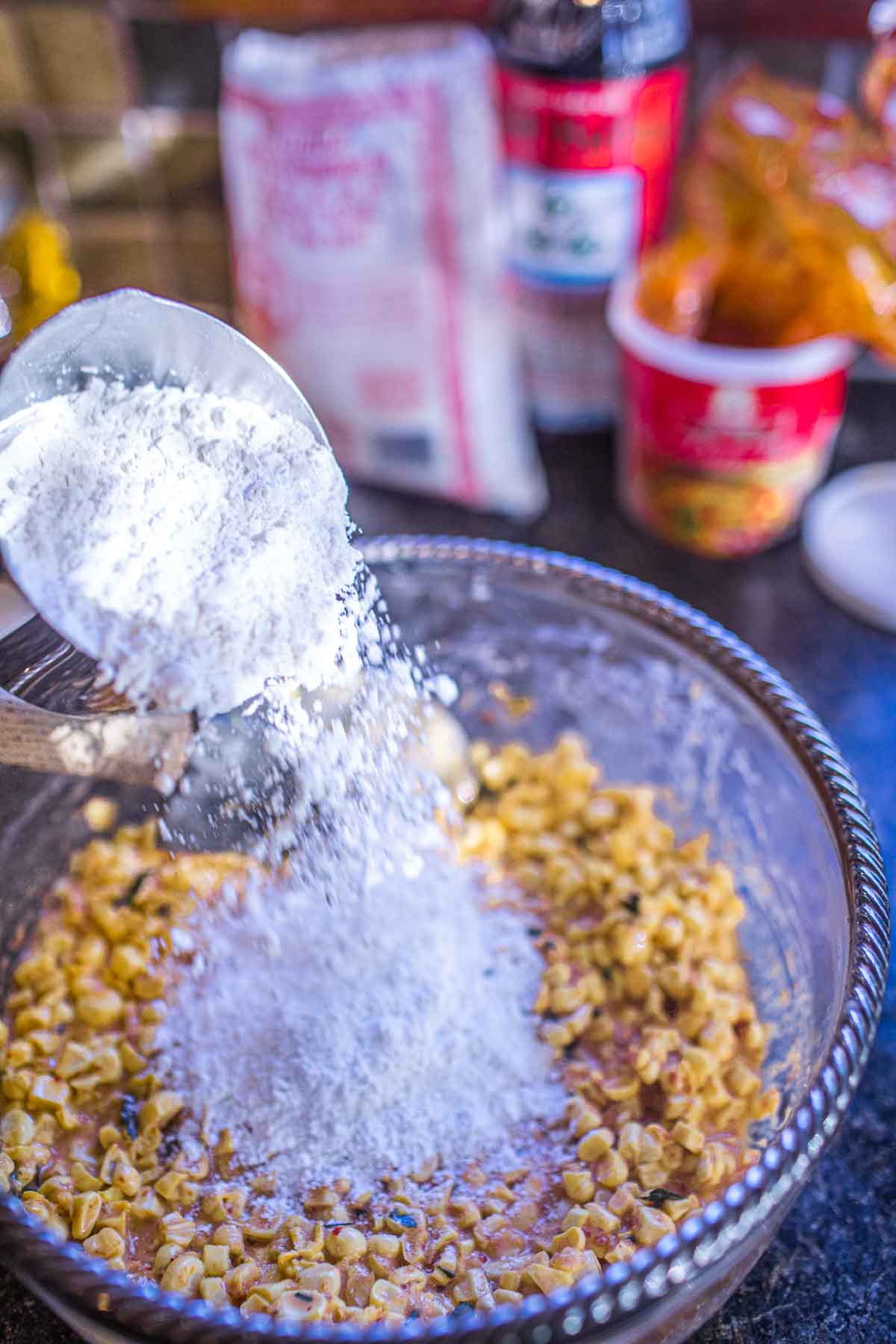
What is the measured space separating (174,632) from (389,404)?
1.89ft

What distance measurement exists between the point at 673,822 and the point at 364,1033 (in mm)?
277

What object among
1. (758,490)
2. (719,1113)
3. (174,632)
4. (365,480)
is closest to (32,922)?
(174,632)

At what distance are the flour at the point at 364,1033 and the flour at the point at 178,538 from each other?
0.20m

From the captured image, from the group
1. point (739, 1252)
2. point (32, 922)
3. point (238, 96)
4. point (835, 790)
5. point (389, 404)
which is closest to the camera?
point (739, 1252)

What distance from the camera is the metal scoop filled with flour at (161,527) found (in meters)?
0.54

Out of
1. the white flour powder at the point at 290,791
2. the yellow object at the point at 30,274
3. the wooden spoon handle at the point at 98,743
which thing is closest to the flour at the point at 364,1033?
the white flour powder at the point at 290,791

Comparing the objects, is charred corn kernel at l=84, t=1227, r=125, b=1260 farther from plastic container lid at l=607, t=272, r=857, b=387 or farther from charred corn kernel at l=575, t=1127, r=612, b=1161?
plastic container lid at l=607, t=272, r=857, b=387

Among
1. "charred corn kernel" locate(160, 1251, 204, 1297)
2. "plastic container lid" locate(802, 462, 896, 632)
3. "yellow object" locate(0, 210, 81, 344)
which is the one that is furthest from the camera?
"yellow object" locate(0, 210, 81, 344)

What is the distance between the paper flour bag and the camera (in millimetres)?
955

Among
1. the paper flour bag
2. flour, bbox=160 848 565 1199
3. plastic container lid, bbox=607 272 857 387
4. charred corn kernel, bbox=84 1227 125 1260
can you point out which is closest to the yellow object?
the paper flour bag

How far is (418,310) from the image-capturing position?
Result: 1023mm

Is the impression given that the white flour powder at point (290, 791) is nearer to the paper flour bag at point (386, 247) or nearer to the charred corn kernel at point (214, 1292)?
the charred corn kernel at point (214, 1292)

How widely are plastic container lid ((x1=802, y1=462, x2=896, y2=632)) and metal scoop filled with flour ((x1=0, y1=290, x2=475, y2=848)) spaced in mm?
551

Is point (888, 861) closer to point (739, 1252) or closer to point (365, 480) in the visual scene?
point (739, 1252)
